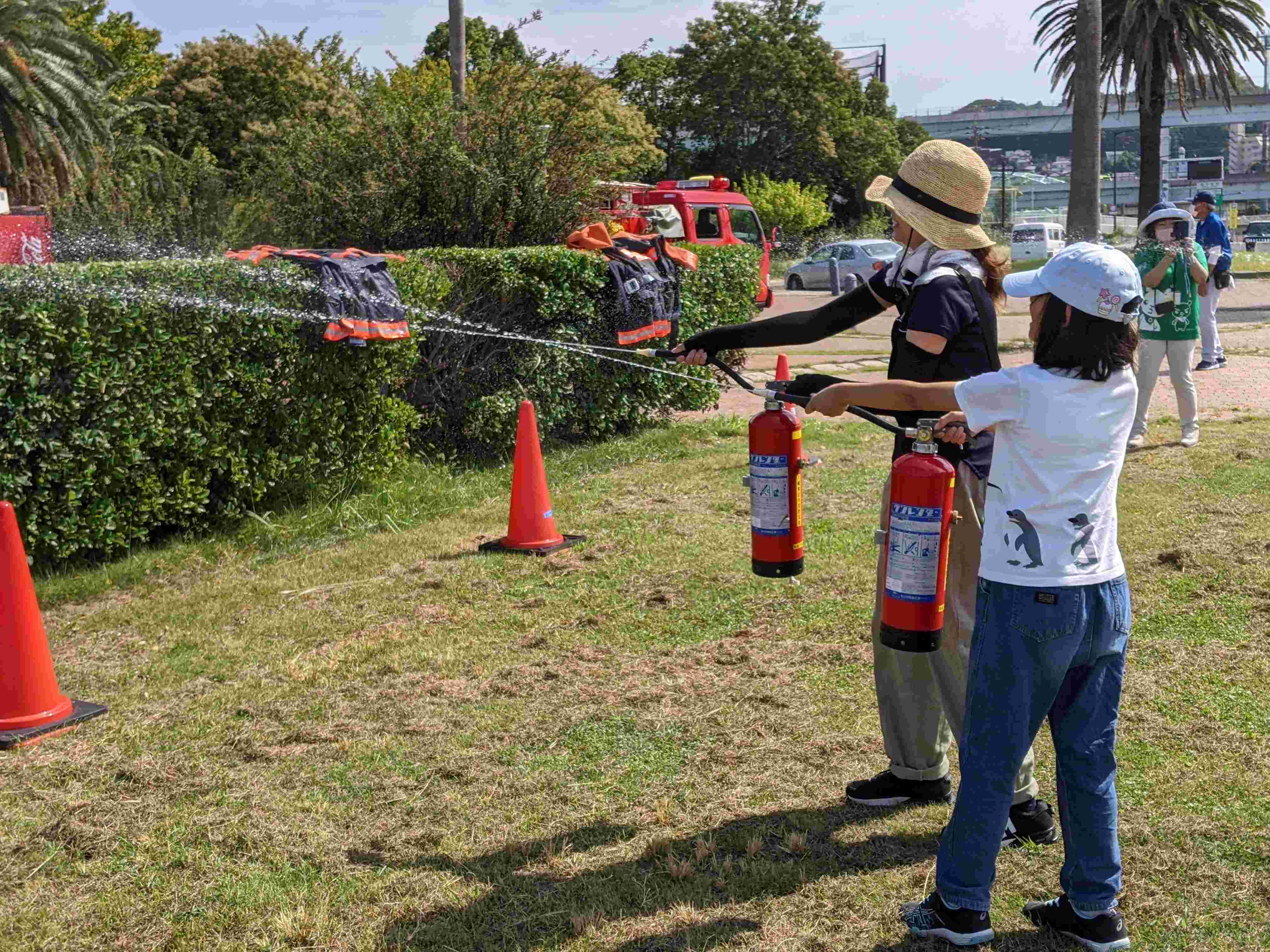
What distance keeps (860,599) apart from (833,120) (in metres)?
49.9

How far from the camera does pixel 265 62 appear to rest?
126 ft

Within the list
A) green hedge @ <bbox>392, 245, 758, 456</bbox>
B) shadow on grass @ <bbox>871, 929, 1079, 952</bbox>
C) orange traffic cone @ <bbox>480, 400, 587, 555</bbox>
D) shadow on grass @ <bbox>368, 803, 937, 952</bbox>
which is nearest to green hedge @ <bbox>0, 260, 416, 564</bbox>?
green hedge @ <bbox>392, 245, 758, 456</bbox>

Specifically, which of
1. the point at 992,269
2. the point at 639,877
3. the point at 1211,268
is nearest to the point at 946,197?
the point at 992,269

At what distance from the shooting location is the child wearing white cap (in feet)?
9.27

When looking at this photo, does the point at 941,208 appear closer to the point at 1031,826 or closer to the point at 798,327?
the point at 798,327

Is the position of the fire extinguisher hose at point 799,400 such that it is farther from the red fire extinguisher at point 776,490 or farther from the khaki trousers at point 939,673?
the khaki trousers at point 939,673

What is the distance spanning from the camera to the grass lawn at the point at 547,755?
11.1 ft

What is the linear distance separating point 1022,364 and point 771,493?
20.2 ft

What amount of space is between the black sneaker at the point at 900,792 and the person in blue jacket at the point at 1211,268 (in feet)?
35.1

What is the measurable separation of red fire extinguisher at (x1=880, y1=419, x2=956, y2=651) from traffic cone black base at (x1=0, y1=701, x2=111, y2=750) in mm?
3215

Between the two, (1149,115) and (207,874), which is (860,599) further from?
(1149,115)

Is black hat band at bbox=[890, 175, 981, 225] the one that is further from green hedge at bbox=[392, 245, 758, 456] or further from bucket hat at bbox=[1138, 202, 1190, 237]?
bucket hat at bbox=[1138, 202, 1190, 237]

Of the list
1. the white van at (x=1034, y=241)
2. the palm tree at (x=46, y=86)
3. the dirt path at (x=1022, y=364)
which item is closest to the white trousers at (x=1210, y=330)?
the dirt path at (x=1022, y=364)

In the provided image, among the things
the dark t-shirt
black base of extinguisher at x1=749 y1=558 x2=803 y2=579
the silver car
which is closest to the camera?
the dark t-shirt
